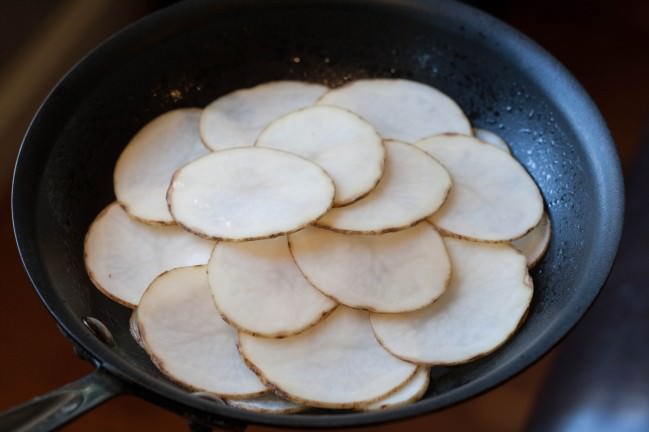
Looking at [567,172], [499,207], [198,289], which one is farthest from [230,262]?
[567,172]

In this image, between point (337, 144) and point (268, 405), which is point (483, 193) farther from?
point (268, 405)

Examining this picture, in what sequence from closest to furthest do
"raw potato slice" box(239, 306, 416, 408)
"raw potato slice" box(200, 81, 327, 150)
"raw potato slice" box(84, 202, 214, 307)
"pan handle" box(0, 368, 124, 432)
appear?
"pan handle" box(0, 368, 124, 432)
"raw potato slice" box(239, 306, 416, 408)
"raw potato slice" box(84, 202, 214, 307)
"raw potato slice" box(200, 81, 327, 150)

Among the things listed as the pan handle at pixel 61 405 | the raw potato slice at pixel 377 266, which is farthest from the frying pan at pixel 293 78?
the raw potato slice at pixel 377 266

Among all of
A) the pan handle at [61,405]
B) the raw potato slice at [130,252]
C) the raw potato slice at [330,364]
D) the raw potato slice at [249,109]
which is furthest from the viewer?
the raw potato slice at [249,109]

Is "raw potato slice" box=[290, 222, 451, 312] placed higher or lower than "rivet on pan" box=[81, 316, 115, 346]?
higher

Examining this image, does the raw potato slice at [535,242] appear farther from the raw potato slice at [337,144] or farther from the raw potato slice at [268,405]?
the raw potato slice at [268,405]

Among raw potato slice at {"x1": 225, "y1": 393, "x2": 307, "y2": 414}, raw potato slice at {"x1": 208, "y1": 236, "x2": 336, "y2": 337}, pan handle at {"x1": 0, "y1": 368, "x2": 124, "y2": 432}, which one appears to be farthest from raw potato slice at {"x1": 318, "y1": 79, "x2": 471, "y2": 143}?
pan handle at {"x1": 0, "y1": 368, "x2": 124, "y2": 432}

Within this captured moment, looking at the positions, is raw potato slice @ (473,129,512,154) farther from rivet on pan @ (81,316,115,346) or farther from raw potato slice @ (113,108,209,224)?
rivet on pan @ (81,316,115,346)
